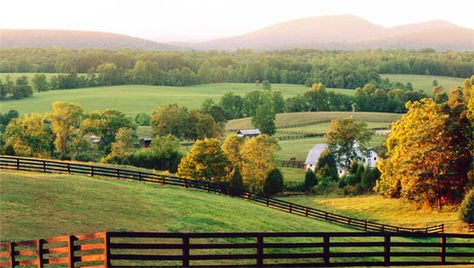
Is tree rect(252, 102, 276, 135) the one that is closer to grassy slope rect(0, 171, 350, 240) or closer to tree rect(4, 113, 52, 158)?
tree rect(4, 113, 52, 158)

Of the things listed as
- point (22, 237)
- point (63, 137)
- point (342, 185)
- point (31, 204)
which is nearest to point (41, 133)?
point (63, 137)

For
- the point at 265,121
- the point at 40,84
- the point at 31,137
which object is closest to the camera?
the point at 31,137

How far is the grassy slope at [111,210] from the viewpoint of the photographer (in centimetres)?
3067

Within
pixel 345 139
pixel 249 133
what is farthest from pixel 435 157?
pixel 249 133

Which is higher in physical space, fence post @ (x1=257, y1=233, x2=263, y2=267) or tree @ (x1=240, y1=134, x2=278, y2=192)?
fence post @ (x1=257, y1=233, x2=263, y2=267)

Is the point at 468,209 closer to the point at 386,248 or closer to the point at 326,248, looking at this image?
the point at 386,248

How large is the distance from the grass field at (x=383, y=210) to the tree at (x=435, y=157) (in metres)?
1.71

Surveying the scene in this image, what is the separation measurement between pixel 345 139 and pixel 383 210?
35518mm

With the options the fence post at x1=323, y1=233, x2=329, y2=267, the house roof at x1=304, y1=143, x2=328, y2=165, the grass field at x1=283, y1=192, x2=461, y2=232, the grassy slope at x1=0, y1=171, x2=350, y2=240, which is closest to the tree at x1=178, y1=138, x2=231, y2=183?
the grass field at x1=283, y1=192, x2=461, y2=232

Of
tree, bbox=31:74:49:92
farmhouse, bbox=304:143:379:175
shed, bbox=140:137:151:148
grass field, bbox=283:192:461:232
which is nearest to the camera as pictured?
grass field, bbox=283:192:461:232

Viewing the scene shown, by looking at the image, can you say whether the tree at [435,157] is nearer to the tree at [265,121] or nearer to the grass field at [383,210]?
the grass field at [383,210]

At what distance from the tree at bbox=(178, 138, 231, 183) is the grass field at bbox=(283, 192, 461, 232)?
8.78m

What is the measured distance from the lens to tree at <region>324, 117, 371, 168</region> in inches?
3851

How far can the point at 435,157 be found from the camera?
59.8 metres
